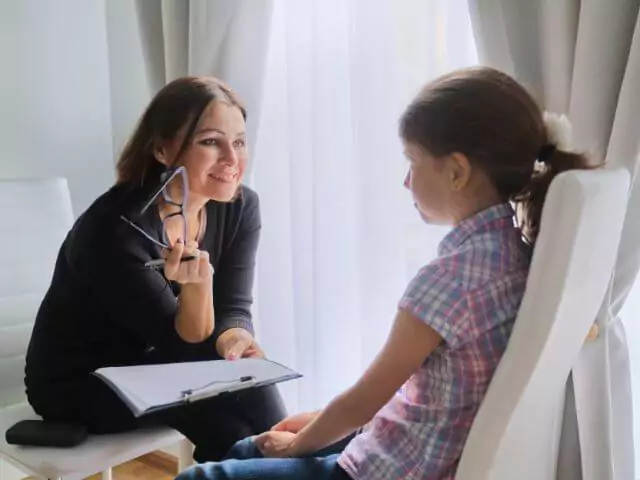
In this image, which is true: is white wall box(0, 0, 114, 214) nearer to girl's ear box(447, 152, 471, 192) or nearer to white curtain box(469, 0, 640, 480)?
white curtain box(469, 0, 640, 480)

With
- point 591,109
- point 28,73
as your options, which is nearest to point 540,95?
point 591,109

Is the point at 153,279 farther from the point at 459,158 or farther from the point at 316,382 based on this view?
the point at 459,158

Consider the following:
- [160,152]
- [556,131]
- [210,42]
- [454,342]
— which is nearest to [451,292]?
[454,342]

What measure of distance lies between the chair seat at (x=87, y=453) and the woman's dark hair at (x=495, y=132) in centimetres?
79

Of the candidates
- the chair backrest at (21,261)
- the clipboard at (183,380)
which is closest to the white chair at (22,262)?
the chair backrest at (21,261)

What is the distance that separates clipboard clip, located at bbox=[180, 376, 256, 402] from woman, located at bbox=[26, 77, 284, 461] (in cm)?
15

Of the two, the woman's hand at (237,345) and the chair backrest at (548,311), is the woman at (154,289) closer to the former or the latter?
the woman's hand at (237,345)

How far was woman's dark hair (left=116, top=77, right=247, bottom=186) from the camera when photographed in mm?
1362

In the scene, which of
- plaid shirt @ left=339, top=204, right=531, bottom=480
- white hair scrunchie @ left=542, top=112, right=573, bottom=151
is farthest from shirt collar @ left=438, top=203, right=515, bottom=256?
white hair scrunchie @ left=542, top=112, right=573, bottom=151

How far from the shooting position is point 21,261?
1.63 meters

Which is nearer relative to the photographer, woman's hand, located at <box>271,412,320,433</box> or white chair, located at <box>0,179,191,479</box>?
woman's hand, located at <box>271,412,320,433</box>

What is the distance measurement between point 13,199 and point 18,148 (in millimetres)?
404

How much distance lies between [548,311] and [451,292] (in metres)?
0.14

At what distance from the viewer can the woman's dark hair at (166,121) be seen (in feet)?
4.47
